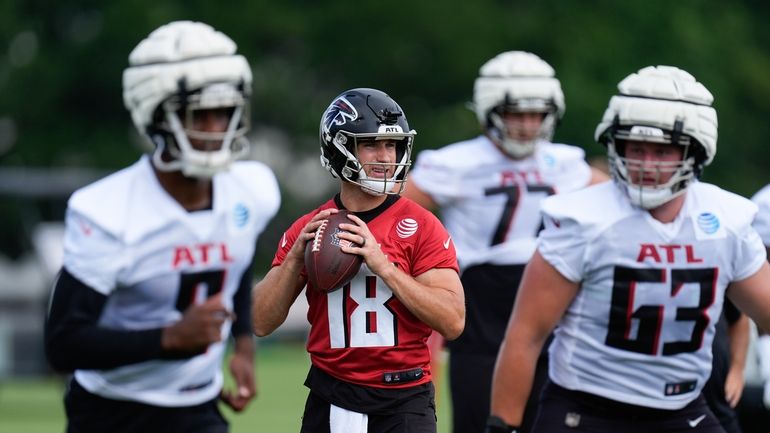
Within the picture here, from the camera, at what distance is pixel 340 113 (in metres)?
5.12

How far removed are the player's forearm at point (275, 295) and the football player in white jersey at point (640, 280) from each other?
0.87m

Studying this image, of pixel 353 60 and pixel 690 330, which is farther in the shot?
pixel 353 60

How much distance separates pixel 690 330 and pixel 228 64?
1.86m

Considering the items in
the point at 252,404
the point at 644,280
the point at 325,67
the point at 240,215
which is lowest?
the point at 325,67

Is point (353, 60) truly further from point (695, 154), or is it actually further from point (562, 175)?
point (695, 154)

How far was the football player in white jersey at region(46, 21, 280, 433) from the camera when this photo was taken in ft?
17.2

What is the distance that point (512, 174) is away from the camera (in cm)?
736

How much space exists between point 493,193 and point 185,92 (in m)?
2.35

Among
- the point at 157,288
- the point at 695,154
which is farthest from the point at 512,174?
the point at 157,288

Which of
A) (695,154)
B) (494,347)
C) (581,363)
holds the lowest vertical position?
(494,347)

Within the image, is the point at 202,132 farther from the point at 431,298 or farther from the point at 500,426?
the point at 500,426

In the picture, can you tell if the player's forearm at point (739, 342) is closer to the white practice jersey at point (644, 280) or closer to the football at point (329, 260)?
the white practice jersey at point (644, 280)

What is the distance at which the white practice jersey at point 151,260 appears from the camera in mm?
5305

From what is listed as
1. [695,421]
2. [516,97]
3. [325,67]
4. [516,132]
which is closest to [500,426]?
[695,421]
